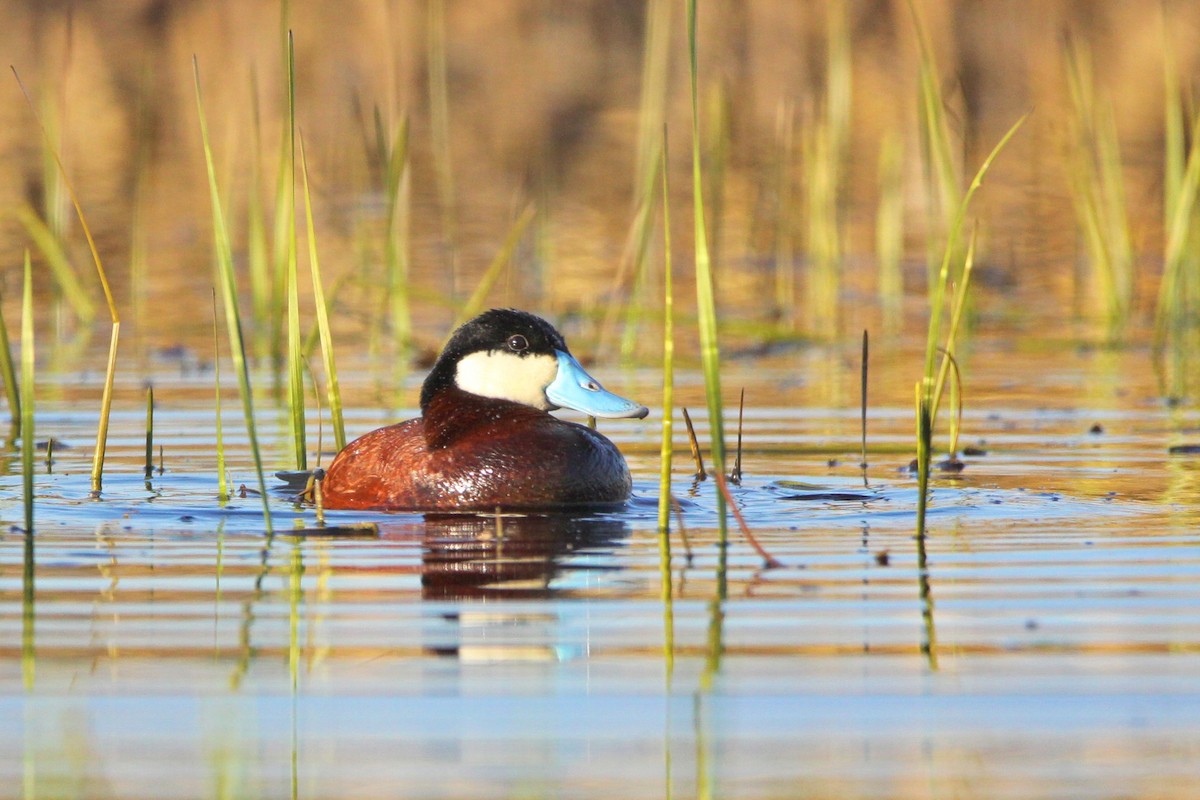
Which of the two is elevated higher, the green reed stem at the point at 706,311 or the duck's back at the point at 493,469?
the green reed stem at the point at 706,311

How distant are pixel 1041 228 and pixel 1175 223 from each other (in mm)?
9122

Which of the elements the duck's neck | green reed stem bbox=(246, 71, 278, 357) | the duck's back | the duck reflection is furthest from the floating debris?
green reed stem bbox=(246, 71, 278, 357)

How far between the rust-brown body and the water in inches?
6.3

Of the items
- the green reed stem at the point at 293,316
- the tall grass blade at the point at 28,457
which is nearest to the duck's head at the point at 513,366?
the green reed stem at the point at 293,316

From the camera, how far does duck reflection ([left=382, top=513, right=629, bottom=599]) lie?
5062 millimetres

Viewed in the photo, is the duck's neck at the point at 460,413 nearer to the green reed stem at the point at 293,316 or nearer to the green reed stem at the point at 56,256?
the green reed stem at the point at 293,316

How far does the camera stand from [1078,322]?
1285 cm

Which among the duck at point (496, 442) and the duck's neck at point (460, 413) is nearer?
the duck at point (496, 442)

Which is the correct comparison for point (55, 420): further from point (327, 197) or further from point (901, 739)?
point (327, 197)

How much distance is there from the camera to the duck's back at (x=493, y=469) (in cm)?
645

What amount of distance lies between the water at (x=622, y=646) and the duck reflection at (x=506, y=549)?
0.02 metres

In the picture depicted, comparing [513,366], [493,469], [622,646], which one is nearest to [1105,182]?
[513,366]

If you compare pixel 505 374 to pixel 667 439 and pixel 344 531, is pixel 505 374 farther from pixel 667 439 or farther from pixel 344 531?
pixel 667 439

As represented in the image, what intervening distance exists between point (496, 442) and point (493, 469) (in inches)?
4.6
